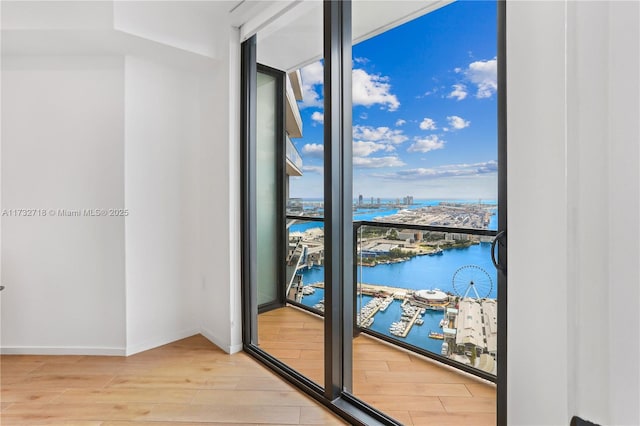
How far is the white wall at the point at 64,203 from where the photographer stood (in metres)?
2.38

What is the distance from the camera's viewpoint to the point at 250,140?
2.50m

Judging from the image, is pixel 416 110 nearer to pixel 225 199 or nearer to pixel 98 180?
pixel 225 199

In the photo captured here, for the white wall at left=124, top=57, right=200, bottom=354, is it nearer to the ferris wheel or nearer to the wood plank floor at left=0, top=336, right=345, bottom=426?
the wood plank floor at left=0, top=336, right=345, bottom=426

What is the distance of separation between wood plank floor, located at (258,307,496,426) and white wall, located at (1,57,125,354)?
4.04 feet

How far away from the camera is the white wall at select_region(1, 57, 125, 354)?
2383 mm

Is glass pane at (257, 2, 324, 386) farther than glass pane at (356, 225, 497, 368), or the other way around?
glass pane at (257, 2, 324, 386)

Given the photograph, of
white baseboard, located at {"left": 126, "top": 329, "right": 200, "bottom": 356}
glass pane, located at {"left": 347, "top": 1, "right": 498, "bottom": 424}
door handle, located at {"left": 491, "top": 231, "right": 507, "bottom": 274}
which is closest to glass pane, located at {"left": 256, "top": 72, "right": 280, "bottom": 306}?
white baseboard, located at {"left": 126, "top": 329, "right": 200, "bottom": 356}
